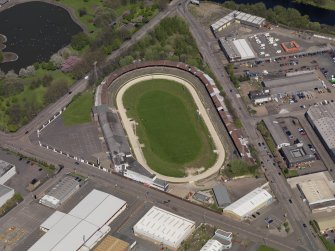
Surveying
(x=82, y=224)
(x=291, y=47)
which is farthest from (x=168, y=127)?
(x=291, y=47)

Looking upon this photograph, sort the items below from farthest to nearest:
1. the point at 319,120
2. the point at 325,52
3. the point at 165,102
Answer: the point at 325,52
the point at 165,102
the point at 319,120

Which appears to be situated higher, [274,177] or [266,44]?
[266,44]

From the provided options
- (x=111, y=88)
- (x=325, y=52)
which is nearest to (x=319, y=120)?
(x=325, y=52)

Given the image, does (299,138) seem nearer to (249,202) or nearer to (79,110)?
(249,202)

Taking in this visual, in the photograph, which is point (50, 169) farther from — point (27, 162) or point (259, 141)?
point (259, 141)

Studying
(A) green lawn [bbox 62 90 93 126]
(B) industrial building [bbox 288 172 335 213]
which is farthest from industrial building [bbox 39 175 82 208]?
(B) industrial building [bbox 288 172 335 213]

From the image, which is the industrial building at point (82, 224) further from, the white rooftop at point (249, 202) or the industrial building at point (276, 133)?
the industrial building at point (276, 133)

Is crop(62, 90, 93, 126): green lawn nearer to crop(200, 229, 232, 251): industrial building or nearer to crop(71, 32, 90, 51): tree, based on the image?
crop(71, 32, 90, 51): tree
